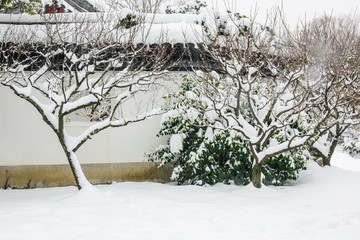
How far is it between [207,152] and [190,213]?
219 centimetres

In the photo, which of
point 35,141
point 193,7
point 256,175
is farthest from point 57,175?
point 193,7

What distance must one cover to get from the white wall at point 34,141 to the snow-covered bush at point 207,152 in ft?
4.45

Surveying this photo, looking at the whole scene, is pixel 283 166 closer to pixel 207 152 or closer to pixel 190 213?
pixel 207 152

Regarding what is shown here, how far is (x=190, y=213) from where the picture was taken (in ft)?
18.4

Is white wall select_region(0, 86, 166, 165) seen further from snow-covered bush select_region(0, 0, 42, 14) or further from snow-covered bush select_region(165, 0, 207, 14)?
snow-covered bush select_region(165, 0, 207, 14)

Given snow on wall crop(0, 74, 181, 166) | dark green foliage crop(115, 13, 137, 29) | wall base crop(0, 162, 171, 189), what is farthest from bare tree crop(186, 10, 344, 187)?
wall base crop(0, 162, 171, 189)

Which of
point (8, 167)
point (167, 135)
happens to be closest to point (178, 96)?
point (167, 135)

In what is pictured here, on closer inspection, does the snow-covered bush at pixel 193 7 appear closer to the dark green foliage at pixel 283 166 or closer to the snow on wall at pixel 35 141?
the snow on wall at pixel 35 141

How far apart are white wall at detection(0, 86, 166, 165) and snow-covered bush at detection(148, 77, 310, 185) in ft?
4.45

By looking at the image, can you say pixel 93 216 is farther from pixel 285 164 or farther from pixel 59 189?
pixel 285 164

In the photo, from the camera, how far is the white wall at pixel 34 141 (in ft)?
28.0

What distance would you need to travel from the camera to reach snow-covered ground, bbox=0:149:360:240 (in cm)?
461

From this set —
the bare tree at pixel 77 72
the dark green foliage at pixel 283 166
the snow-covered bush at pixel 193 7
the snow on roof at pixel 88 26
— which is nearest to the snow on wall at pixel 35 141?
the bare tree at pixel 77 72

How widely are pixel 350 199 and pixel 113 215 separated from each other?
14.8 ft
